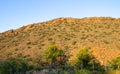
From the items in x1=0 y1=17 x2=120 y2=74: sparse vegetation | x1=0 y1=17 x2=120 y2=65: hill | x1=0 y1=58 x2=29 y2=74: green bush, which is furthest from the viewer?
x1=0 y1=17 x2=120 y2=65: hill

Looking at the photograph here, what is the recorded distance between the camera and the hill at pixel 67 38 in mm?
41344

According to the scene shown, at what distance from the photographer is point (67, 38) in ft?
157

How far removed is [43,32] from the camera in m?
52.7

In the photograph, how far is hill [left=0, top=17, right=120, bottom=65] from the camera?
136 feet

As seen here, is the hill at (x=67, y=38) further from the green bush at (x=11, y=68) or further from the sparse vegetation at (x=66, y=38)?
the green bush at (x=11, y=68)

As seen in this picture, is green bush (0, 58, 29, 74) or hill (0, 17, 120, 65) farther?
hill (0, 17, 120, 65)

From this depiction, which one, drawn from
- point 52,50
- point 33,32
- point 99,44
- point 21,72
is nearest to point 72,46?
point 99,44

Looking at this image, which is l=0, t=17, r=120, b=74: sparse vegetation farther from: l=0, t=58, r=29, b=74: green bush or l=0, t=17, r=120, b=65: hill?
l=0, t=58, r=29, b=74: green bush

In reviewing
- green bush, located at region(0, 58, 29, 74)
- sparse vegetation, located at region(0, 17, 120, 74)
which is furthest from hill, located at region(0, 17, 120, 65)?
green bush, located at region(0, 58, 29, 74)

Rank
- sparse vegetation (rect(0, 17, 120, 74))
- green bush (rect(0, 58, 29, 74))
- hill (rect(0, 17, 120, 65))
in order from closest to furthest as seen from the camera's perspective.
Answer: green bush (rect(0, 58, 29, 74)), sparse vegetation (rect(0, 17, 120, 74)), hill (rect(0, 17, 120, 65))

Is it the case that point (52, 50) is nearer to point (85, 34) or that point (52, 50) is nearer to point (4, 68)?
point (4, 68)

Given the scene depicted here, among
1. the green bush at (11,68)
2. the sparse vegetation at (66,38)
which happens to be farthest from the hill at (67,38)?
the green bush at (11,68)

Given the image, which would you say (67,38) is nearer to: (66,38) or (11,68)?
(66,38)

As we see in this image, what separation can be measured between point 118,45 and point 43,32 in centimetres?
1490
